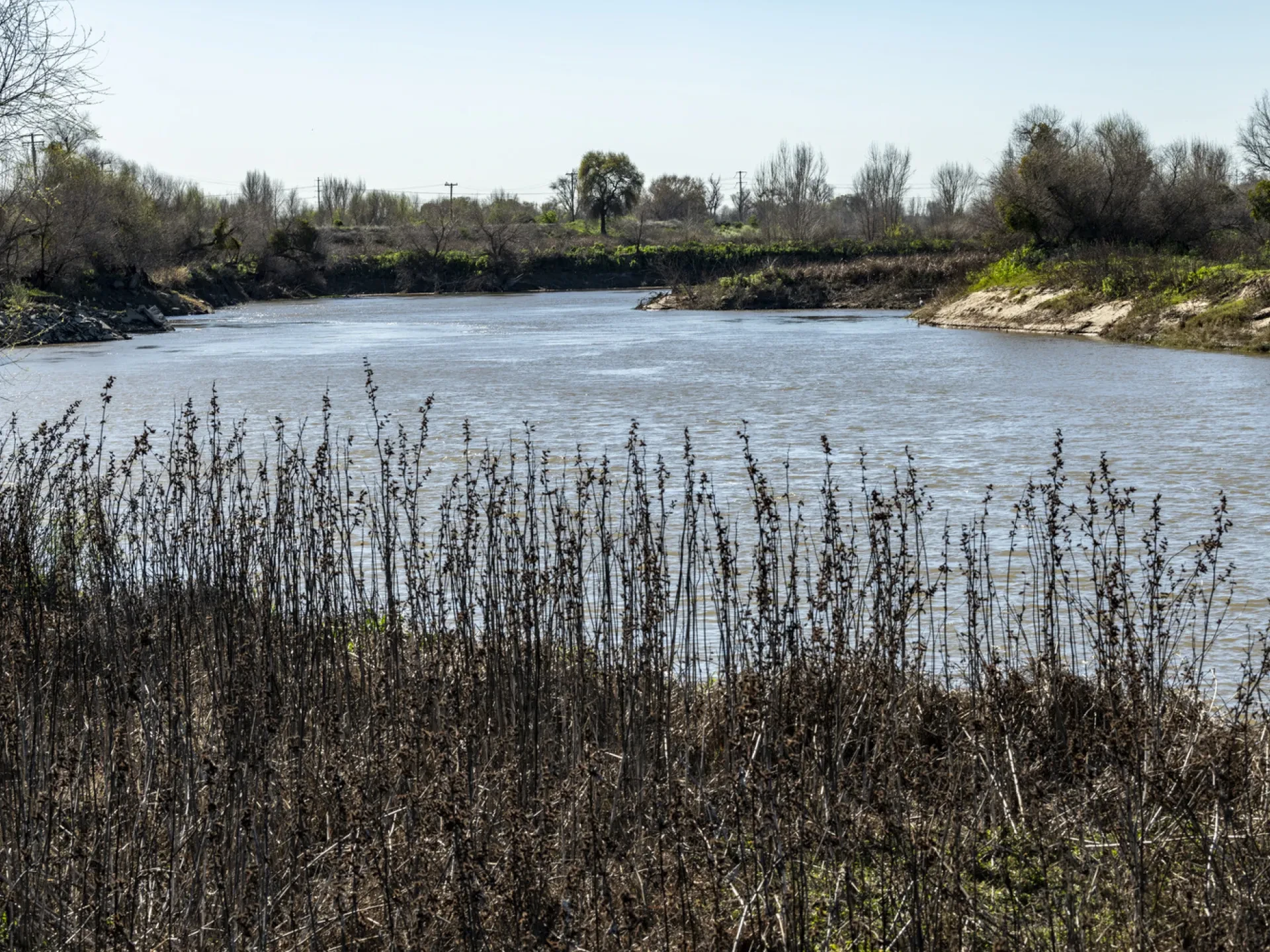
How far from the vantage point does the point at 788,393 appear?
21.5 m

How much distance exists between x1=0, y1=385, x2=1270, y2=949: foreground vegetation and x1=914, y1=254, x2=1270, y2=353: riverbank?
864 inches

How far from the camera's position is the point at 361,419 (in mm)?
18391

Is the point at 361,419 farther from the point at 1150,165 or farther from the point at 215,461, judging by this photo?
the point at 1150,165

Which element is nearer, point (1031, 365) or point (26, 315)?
point (1031, 365)

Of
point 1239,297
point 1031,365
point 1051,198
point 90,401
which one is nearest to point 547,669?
point 90,401

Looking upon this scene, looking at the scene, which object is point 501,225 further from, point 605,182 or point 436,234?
point 605,182

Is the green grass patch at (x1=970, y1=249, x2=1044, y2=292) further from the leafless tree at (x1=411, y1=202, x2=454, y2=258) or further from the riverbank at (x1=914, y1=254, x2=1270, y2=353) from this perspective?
the leafless tree at (x1=411, y1=202, x2=454, y2=258)

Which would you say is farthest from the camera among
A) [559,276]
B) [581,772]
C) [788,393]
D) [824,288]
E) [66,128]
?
[559,276]

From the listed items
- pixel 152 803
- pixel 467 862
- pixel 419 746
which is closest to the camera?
pixel 467 862

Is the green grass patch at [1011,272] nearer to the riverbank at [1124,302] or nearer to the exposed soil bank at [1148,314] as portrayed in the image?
the riverbank at [1124,302]

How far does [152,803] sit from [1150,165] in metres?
43.1

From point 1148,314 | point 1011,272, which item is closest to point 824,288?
point 1011,272

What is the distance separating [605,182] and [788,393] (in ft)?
258

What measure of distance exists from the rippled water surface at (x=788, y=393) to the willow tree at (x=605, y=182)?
2283 inches
